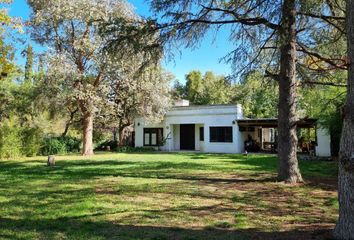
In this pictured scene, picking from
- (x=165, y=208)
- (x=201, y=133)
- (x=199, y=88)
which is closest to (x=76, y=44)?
(x=201, y=133)

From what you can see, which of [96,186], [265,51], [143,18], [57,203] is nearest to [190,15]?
[143,18]

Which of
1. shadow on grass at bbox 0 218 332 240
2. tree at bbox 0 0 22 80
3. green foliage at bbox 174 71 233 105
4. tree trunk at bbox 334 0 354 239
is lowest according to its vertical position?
shadow on grass at bbox 0 218 332 240

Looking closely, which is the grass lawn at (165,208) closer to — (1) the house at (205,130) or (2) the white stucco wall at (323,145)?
(2) the white stucco wall at (323,145)

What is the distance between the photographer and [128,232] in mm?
5434

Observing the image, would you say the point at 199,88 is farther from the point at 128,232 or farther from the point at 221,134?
the point at 128,232

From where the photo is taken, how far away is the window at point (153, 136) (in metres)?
32.2

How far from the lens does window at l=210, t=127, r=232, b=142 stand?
28.1m

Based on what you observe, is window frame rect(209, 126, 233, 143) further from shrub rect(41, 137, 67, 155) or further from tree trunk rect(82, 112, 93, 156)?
shrub rect(41, 137, 67, 155)

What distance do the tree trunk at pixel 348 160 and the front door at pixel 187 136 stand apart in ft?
87.5

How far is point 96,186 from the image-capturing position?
999 cm

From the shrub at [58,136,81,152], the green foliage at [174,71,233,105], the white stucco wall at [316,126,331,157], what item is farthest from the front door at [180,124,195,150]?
the green foliage at [174,71,233,105]

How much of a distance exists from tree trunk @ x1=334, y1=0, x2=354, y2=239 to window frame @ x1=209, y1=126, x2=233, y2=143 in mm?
23248

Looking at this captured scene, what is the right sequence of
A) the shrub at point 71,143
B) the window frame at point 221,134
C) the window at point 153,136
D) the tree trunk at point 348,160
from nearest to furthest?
the tree trunk at point 348,160 < the window frame at point 221,134 < the shrub at point 71,143 < the window at point 153,136

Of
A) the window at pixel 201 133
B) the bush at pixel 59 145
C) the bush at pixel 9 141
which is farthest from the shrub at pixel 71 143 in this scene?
the window at pixel 201 133
